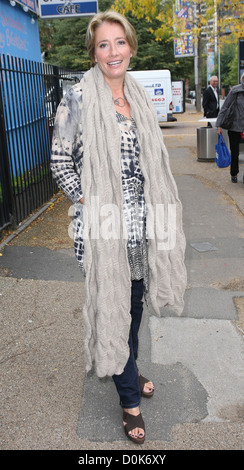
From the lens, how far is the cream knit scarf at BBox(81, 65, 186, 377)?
228cm

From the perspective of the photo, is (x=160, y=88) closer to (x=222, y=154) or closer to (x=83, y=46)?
(x=83, y=46)

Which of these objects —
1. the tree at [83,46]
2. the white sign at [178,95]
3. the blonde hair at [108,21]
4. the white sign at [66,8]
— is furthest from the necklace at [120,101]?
the tree at [83,46]

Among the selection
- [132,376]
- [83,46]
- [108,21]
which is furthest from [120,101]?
[83,46]

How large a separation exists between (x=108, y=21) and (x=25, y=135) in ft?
16.4

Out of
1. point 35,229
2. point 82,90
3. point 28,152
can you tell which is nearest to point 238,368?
point 82,90

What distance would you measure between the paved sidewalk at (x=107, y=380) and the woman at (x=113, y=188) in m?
0.30

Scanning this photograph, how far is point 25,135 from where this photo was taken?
7109mm

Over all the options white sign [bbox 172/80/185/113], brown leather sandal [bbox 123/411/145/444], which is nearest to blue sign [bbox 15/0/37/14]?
brown leather sandal [bbox 123/411/145/444]

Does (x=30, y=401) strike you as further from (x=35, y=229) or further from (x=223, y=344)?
(x=35, y=229)

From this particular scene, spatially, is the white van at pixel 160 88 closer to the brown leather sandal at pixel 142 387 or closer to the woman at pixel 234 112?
the woman at pixel 234 112

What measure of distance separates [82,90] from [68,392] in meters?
1.81

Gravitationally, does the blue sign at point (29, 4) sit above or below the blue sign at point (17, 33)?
above

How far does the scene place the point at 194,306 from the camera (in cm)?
411

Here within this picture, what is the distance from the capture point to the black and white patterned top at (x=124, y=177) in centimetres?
233
